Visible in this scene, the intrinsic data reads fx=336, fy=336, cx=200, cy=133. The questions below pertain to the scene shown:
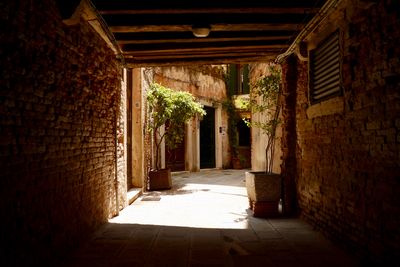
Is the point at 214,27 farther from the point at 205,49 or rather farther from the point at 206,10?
the point at 205,49

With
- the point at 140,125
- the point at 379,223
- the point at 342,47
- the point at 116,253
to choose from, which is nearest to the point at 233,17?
the point at 342,47

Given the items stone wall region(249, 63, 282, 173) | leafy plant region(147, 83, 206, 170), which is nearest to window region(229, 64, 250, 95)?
stone wall region(249, 63, 282, 173)

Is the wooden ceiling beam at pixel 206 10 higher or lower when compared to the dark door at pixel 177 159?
higher

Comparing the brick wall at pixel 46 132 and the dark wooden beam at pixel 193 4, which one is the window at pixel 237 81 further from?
the dark wooden beam at pixel 193 4

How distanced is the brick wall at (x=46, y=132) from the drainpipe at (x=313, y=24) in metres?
2.94

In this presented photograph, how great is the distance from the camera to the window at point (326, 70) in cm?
425

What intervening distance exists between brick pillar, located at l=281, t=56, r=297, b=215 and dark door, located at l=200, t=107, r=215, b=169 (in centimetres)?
989

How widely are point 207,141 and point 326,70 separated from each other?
38.5 ft

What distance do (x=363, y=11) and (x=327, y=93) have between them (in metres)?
1.34

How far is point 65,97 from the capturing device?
3668mm

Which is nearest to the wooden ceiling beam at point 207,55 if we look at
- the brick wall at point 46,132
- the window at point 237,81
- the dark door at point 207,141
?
the brick wall at point 46,132

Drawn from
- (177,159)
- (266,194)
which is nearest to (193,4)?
(266,194)

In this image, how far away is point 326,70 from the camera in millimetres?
4570

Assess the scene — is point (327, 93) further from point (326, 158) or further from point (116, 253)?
point (116, 253)
